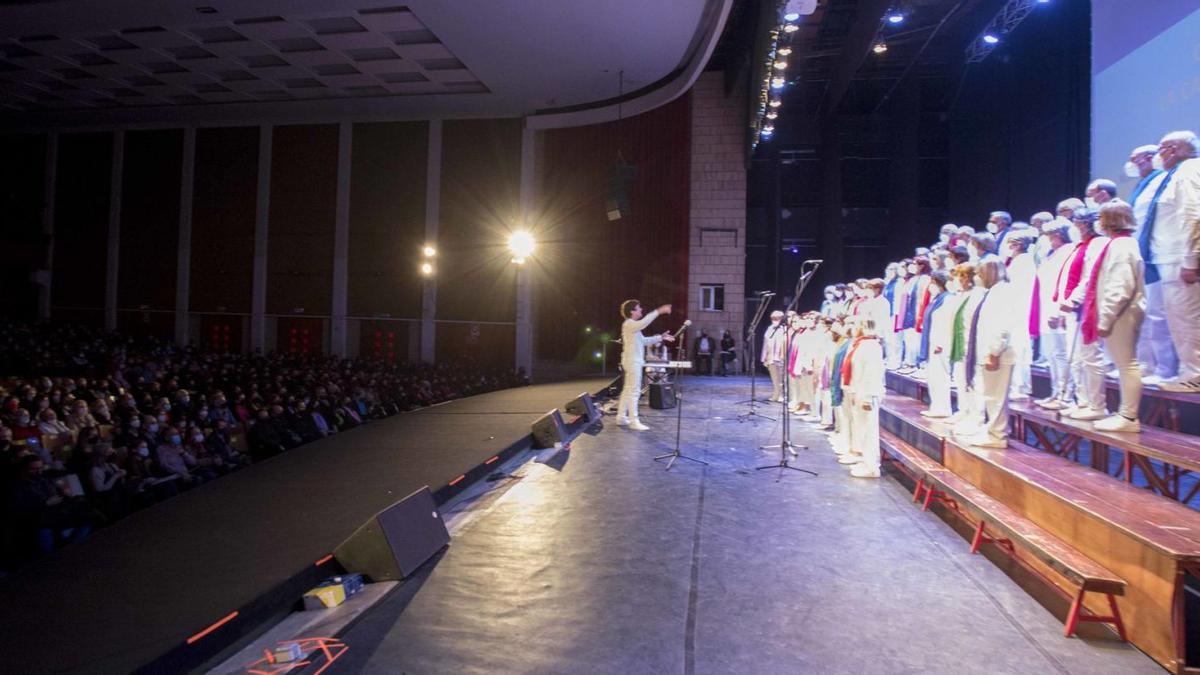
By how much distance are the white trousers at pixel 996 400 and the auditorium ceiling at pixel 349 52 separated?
29.6 ft

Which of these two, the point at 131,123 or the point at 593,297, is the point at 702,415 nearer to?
the point at 593,297

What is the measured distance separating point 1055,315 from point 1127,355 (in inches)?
42.2

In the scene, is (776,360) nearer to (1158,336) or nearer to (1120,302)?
(1158,336)

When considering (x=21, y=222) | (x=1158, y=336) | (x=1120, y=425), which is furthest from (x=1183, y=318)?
(x=21, y=222)

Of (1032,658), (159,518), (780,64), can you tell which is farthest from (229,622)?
(780,64)

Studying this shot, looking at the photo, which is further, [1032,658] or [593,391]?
[593,391]

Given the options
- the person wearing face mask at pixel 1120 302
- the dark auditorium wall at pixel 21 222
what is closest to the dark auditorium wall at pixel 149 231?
the dark auditorium wall at pixel 21 222

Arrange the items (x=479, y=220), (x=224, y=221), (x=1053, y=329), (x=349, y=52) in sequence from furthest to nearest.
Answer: (x=224, y=221), (x=479, y=220), (x=349, y=52), (x=1053, y=329)

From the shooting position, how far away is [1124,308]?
13.6ft

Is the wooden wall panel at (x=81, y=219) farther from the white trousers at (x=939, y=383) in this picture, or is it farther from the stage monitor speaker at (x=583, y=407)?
the white trousers at (x=939, y=383)

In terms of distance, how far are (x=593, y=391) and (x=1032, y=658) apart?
363 inches

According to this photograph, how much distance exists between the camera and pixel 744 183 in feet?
56.4

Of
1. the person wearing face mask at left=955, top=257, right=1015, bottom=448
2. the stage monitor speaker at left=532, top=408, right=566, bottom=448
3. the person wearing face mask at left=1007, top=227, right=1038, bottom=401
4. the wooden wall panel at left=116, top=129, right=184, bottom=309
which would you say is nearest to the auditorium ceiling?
the wooden wall panel at left=116, top=129, right=184, bottom=309

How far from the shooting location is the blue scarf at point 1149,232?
175 inches
